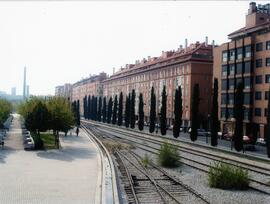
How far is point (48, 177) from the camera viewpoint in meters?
20.8

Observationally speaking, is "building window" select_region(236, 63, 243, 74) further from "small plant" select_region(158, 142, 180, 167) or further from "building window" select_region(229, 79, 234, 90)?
"small plant" select_region(158, 142, 180, 167)

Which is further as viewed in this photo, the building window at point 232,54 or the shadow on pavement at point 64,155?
the building window at point 232,54

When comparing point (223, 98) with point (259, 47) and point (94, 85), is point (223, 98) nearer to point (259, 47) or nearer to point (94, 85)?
point (259, 47)

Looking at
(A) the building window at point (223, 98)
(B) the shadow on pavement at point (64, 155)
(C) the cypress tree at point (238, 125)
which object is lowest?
(B) the shadow on pavement at point (64, 155)

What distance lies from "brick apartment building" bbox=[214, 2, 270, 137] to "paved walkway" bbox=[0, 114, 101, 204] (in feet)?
110

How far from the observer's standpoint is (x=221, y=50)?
68312mm

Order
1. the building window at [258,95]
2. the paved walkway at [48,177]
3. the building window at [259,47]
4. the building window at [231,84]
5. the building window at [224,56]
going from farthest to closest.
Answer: the building window at [224,56]
the building window at [231,84]
the building window at [258,95]
the building window at [259,47]
the paved walkway at [48,177]

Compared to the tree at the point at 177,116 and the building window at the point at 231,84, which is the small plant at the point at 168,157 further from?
the building window at the point at 231,84

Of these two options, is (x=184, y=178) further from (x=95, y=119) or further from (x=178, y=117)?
(x=95, y=119)

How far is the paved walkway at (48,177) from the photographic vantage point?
51.5ft

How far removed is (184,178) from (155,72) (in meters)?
77.9

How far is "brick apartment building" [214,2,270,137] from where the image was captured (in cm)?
5769

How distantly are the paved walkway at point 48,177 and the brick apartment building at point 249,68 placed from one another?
1325 inches

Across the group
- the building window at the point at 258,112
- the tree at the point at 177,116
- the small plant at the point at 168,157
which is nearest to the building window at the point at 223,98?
the building window at the point at 258,112
